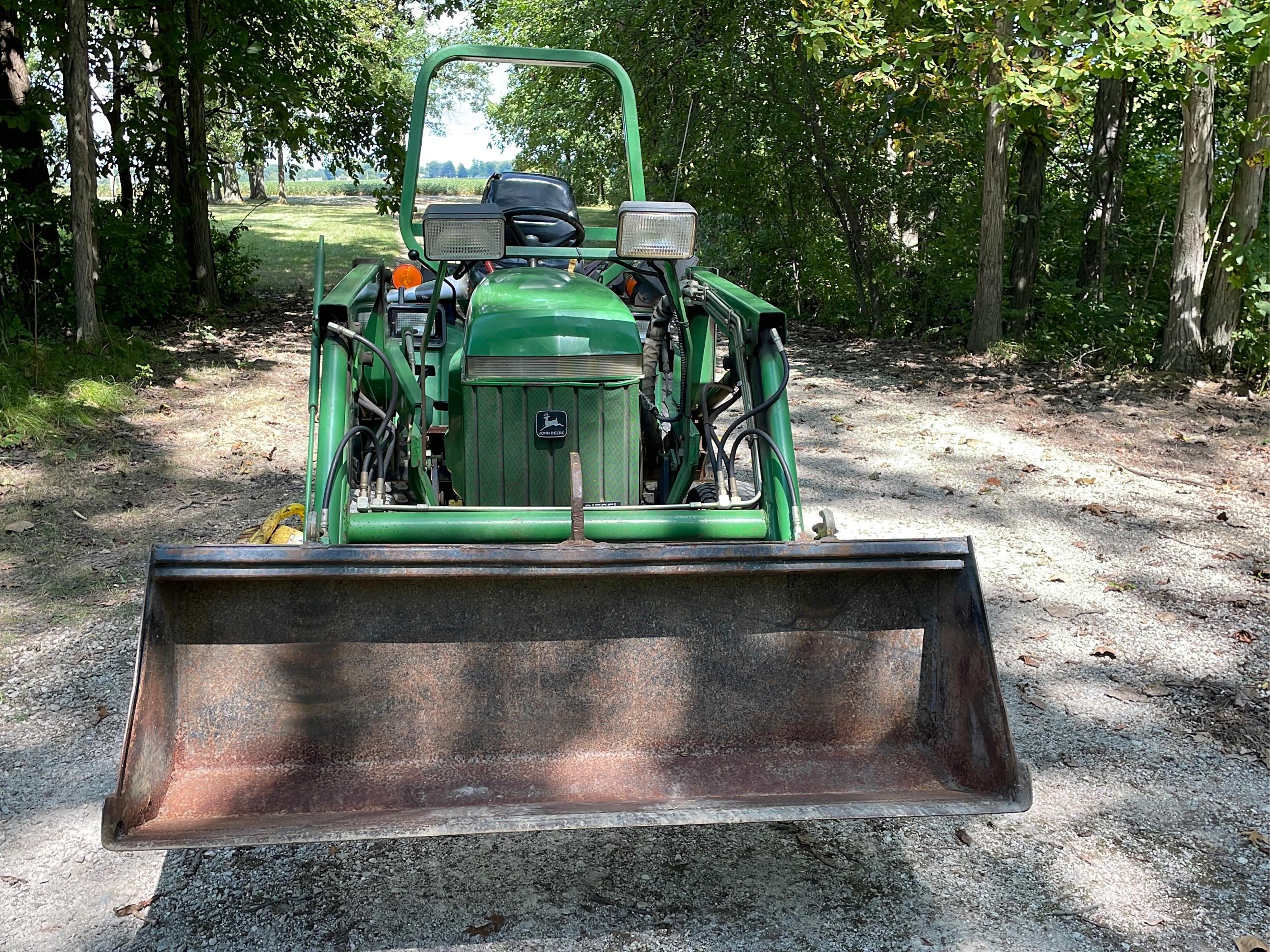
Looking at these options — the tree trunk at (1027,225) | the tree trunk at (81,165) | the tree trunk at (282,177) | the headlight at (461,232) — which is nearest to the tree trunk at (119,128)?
the tree trunk at (81,165)

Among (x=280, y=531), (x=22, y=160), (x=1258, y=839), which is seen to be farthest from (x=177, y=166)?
(x=1258, y=839)

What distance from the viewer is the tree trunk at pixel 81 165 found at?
29.5ft

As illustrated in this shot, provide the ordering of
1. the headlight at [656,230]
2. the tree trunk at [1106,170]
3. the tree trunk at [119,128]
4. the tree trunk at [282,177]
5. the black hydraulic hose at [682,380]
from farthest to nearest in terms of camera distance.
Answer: the tree trunk at [282,177], the tree trunk at [119,128], the tree trunk at [1106,170], the black hydraulic hose at [682,380], the headlight at [656,230]

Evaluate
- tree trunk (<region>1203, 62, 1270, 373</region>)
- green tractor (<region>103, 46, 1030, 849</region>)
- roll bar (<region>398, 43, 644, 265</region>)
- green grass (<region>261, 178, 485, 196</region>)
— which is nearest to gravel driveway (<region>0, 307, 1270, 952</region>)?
green tractor (<region>103, 46, 1030, 849</region>)

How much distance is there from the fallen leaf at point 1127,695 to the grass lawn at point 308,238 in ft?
30.0

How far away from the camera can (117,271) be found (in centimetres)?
1123

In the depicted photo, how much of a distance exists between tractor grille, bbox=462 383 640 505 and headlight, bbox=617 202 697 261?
1.53 ft

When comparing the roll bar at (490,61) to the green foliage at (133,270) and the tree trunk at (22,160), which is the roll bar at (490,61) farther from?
the green foliage at (133,270)

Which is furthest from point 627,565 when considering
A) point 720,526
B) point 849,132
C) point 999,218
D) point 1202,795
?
point 849,132

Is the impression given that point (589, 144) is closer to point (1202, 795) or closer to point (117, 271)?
point (117, 271)

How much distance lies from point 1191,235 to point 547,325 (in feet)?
24.7

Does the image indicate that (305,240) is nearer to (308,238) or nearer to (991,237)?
(308,238)

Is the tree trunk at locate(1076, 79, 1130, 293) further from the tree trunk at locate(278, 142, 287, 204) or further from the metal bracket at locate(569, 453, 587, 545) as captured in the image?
the tree trunk at locate(278, 142, 287, 204)

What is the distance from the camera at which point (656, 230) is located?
379 centimetres
